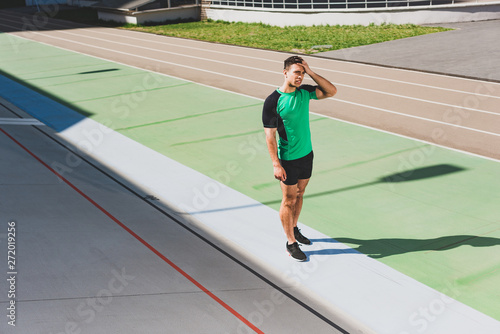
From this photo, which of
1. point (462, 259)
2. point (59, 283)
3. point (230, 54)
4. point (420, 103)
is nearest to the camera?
point (59, 283)

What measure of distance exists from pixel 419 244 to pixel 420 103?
7658 millimetres

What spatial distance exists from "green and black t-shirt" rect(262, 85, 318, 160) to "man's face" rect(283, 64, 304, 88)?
0.50 feet

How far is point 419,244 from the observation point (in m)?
6.59

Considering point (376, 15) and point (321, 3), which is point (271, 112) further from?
point (321, 3)

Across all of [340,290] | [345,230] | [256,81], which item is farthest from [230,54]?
[340,290]

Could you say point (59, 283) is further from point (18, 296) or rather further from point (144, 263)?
point (144, 263)

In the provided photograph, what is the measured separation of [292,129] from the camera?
5.99 meters

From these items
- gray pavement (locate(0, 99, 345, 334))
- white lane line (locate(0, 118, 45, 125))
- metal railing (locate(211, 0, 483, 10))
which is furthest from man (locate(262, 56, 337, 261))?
metal railing (locate(211, 0, 483, 10))

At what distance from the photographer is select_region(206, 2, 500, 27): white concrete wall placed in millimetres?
25250

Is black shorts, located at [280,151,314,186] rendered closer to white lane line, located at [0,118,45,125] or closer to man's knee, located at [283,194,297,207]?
man's knee, located at [283,194,297,207]

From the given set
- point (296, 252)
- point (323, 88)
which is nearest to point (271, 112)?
point (323, 88)

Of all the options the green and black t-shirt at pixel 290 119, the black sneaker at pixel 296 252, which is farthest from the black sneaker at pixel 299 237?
the green and black t-shirt at pixel 290 119

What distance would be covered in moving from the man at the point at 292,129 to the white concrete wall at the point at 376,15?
73.0 feet

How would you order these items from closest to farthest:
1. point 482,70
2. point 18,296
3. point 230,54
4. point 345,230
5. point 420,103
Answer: point 18,296 → point 345,230 → point 420,103 → point 482,70 → point 230,54
